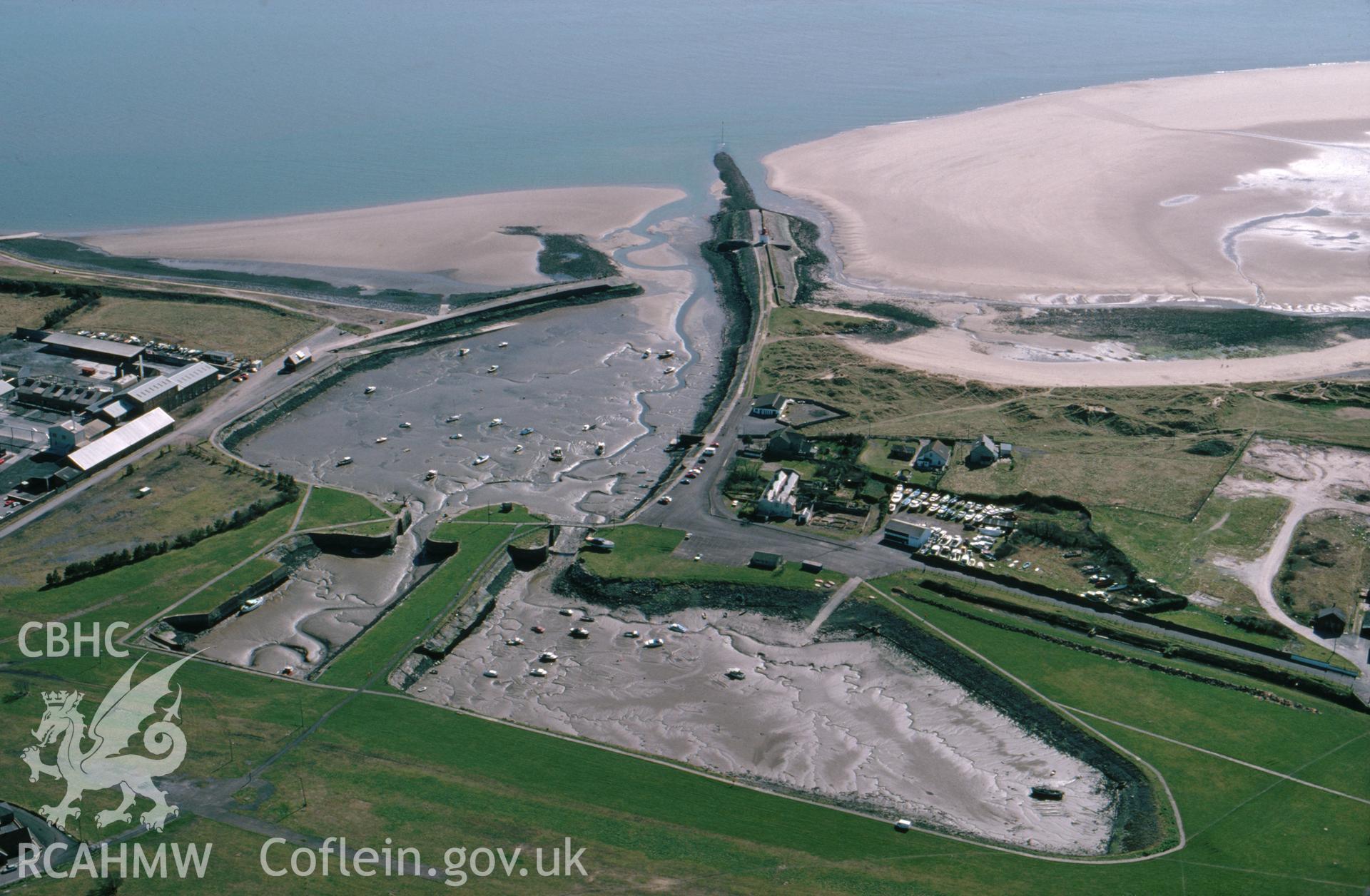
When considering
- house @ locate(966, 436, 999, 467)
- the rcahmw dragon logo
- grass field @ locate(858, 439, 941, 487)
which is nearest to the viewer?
the rcahmw dragon logo

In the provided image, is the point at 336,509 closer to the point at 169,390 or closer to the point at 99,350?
the point at 169,390

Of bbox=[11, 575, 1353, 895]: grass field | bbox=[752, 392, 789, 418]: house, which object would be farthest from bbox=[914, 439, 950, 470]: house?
bbox=[11, 575, 1353, 895]: grass field

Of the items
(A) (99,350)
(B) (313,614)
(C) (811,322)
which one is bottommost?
(B) (313,614)

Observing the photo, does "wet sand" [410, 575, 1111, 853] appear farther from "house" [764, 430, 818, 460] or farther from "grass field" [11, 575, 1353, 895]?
"house" [764, 430, 818, 460]

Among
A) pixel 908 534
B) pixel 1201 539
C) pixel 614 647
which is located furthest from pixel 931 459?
pixel 614 647

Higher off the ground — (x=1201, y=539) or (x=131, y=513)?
(x=131, y=513)

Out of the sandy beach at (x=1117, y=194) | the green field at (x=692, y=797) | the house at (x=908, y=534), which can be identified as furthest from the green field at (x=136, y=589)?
the sandy beach at (x=1117, y=194)
